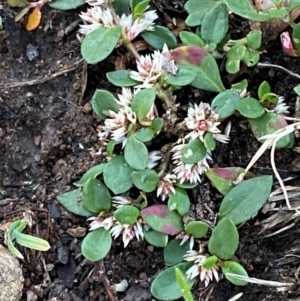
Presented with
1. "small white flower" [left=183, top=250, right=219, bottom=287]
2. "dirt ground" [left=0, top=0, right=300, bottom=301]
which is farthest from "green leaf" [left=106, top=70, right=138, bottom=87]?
"small white flower" [left=183, top=250, right=219, bottom=287]

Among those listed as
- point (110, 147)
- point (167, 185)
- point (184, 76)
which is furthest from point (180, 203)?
point (184, 76)

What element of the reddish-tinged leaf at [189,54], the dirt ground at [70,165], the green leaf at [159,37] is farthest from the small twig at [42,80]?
the reddish-tinged leaf at [189,54]

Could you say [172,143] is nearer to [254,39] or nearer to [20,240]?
[254,39]

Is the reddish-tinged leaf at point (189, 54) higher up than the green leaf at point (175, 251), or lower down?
higher up

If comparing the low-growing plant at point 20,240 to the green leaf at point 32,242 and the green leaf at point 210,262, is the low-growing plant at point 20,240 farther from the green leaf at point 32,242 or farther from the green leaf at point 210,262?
the green leaf at point 210,262

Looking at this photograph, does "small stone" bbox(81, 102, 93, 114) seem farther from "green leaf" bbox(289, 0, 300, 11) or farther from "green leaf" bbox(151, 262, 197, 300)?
"green leaf" bbox(289, 0, 300, 11)

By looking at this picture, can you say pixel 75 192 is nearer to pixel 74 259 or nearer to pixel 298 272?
pixel 74 259
